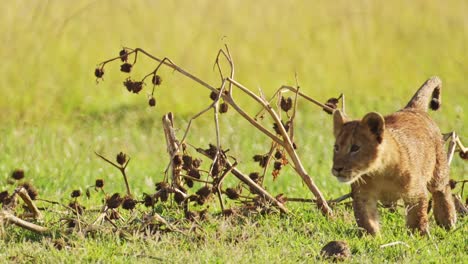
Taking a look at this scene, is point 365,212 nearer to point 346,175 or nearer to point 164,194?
point 346,175

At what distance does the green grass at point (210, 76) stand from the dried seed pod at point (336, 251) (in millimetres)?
613

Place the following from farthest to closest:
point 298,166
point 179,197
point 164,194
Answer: point 298,166, point 179,197, point 164,194

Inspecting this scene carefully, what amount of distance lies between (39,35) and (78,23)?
3.49ft

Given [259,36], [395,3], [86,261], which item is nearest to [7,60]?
[259,36]

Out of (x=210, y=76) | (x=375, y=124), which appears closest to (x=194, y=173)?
(x=375, y=124)

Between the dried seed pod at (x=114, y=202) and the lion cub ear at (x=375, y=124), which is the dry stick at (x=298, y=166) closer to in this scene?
the lion cub ear at (x=375, y=124)

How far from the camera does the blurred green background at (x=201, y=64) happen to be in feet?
41.0

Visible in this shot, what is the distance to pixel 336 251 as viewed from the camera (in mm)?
6891

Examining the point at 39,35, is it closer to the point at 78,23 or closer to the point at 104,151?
the point at 78,23

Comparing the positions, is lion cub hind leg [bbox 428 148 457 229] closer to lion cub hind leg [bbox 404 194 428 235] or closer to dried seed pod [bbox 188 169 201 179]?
lion cub hind leg [bbox 404 194 428 235]

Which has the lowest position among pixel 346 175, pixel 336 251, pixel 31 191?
pixel 336 251

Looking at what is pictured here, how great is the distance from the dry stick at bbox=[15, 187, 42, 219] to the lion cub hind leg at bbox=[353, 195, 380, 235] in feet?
7.05

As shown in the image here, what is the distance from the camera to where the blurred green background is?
12484mm

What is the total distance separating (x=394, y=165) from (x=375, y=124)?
1.12ft
